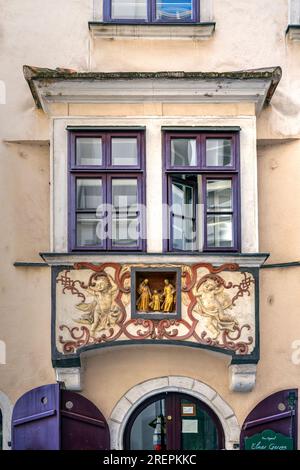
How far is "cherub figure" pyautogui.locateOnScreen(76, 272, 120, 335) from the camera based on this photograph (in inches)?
525

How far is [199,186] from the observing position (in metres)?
13.7

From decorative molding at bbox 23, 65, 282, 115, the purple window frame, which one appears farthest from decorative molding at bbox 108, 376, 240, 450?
the purple window frame

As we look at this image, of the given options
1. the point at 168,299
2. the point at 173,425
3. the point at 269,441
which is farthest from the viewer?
the point at 173,425

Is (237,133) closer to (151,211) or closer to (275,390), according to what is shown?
(151,211)

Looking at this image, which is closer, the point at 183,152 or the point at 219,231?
the point at 219,231

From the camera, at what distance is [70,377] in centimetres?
1350

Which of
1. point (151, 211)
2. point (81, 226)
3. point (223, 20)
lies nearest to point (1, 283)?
point (81, 226)

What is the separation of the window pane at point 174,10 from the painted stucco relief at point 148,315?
3288 millimetres

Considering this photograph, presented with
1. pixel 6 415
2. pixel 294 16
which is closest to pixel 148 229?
pixel 6 415

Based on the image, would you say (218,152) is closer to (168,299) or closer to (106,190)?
(106,190)

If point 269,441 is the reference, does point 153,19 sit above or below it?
above

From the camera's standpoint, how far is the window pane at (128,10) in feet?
46.8

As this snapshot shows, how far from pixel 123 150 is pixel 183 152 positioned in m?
0.74
